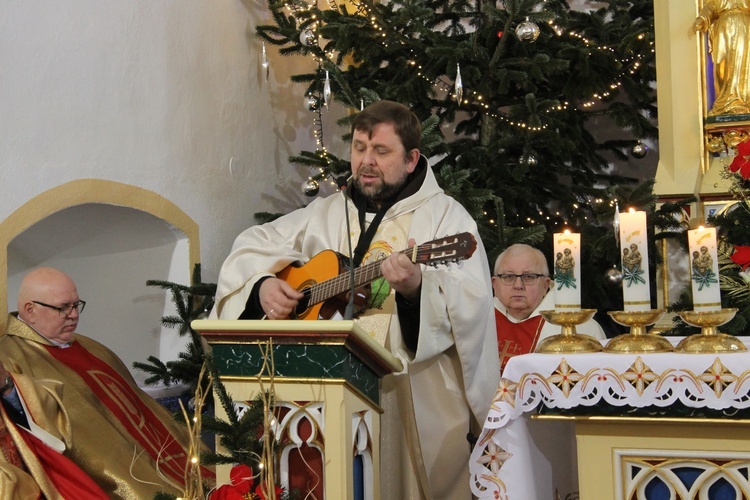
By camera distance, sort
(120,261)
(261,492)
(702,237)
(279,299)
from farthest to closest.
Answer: (120,261) → (279,299) → (702,237) → (261,492)

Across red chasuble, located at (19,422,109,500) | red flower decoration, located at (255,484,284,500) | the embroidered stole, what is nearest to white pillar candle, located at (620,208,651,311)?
red flower decoration, located at (255,484,284,500)

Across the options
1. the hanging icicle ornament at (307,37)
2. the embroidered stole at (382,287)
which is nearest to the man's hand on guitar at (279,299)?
the embroidered stole at (382,287)

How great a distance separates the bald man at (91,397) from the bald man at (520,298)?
1.63 metres

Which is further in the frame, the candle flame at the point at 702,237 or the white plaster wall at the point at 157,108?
the white plaster wall at the point at 157,108

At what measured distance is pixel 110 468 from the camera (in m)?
4.16

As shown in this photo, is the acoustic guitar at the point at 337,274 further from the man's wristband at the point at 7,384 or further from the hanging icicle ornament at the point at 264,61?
the hanging icicle ornament at the point at 264,61

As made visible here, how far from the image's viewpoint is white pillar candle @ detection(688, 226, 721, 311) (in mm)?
2426

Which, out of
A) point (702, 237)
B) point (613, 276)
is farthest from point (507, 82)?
point (702, 237)

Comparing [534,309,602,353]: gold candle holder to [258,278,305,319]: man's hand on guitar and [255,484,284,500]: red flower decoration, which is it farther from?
[258,278,305,319]: man's hand on guitar

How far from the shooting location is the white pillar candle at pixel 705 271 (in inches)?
95.5

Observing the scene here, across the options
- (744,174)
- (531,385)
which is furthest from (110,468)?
(744,174)

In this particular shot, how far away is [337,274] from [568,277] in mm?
1242

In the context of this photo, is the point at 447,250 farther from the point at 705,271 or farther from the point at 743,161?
the point at 743,161

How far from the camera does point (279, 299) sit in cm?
351
